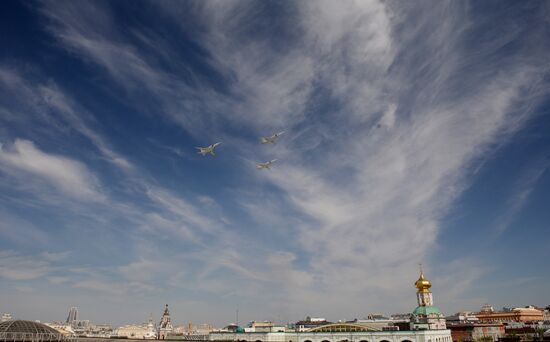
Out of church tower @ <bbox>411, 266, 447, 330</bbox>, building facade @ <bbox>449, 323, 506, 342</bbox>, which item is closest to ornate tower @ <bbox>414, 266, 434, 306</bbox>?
church tower @ <bbox>411, 266, 447, 330</bbox>

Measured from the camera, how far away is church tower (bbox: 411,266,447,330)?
113575mm

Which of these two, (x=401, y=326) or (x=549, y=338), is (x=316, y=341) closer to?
(x=401, y=326)

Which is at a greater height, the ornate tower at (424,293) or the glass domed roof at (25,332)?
the ornate tower at (424,293)

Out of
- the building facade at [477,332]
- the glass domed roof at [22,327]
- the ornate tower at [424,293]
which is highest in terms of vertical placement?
the ornate tower at [424,293]

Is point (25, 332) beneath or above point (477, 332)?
above

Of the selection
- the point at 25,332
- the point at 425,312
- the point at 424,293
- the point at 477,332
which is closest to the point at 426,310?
the point at 425,312

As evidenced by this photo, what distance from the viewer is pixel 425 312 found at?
391 ft

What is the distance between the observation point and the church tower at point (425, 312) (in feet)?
373

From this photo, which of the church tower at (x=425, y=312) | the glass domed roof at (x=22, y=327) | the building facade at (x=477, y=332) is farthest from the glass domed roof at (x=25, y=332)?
the building facade at (x=477, y=332)

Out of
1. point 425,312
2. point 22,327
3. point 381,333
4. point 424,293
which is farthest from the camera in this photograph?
point 424,293

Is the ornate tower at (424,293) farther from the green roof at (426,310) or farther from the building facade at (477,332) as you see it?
the building facade at (477,332)

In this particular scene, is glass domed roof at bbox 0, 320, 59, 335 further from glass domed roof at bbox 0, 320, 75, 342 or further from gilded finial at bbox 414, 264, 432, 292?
gilded finial at bbox 414, 264, 432, 292

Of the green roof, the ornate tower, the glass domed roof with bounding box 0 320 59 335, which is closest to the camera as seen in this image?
the glass domed roof with bounding box 0 320 59 335

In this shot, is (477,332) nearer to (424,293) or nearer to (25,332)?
(424,293)
